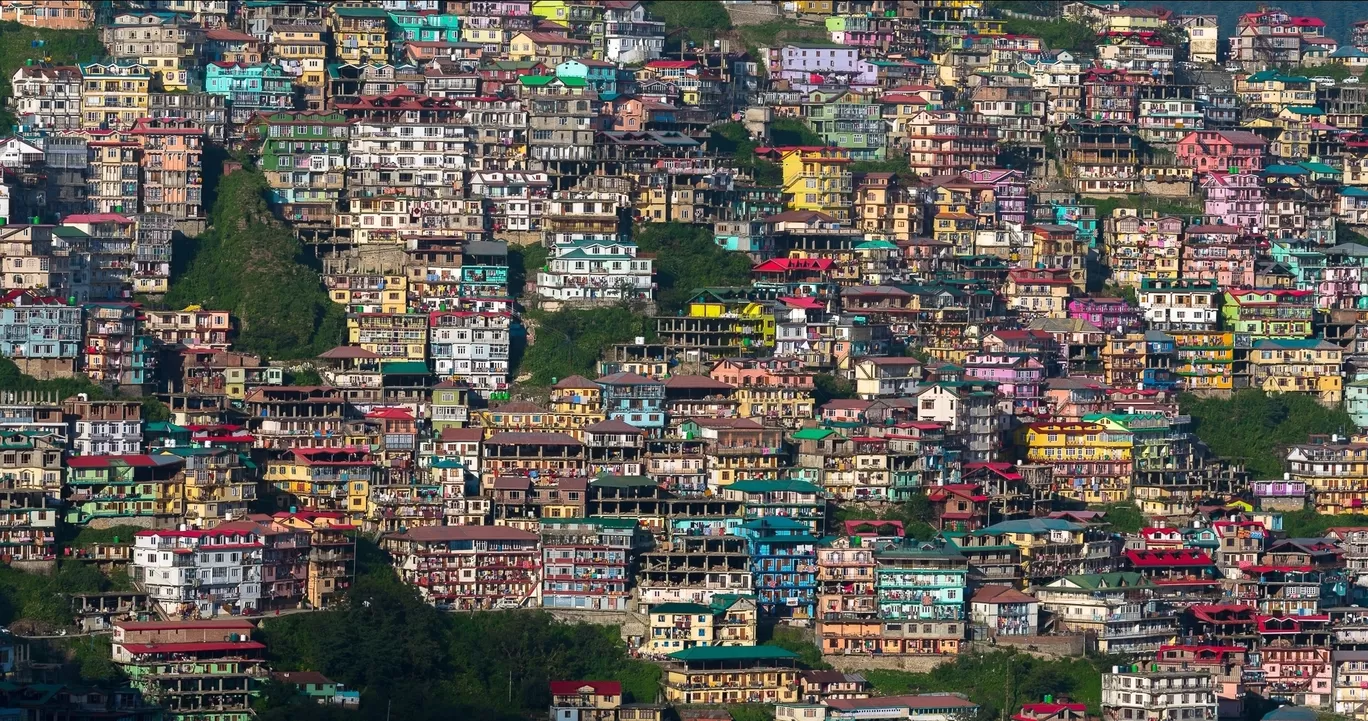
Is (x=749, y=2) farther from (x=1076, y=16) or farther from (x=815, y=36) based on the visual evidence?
(x=1076, y=16)

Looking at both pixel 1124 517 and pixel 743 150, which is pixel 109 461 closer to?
pixel 1124 517

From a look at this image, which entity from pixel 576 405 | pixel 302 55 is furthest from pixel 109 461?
pixel 302 55

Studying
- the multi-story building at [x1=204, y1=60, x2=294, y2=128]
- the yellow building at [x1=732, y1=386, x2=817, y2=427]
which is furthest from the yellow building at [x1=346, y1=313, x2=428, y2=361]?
the multi-story building at [x1=204, y1=60, x2=294, y2=128]

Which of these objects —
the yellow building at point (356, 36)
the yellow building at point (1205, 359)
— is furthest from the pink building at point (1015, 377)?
the yellow building at point (356, 36)

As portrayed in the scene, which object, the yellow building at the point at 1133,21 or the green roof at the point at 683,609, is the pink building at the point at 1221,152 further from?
the green roof at the point at 683,609

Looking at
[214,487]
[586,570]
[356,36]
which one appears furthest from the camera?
[356,36]

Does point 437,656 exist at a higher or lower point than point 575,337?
lower

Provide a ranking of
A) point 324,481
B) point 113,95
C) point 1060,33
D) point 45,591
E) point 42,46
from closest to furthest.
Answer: point 45,591
point 324,481
point 113,95
point 42,46
point 1060,33
